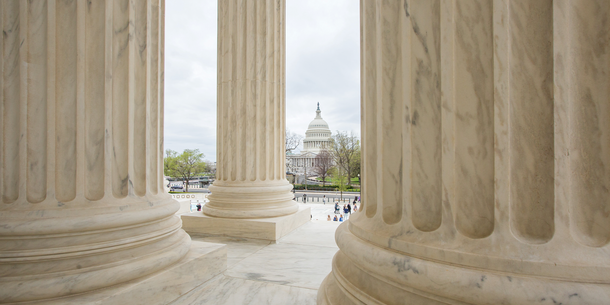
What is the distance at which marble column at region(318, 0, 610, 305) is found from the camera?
237 inches

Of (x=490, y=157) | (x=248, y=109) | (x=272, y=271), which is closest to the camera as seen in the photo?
(x=490, y=157)

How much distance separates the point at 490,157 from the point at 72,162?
1314 centimetres

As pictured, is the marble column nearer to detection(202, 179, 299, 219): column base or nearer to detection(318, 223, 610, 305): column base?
detection(318, 223, 610, 305): column base

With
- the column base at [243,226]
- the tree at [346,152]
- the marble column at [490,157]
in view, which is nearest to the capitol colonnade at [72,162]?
the marble column at [490,157]

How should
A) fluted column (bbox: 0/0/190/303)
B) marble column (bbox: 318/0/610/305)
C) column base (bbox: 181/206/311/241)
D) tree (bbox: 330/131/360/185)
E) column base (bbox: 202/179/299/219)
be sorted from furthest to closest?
tree (bbox: 330/131/360/185) → column base (bbox: 202/179/299/219) → column base (bbox: 181/206/311/241) → fluted column (bbox: 0/0/190/303) → marble column (bbox: 318/0/610/305)

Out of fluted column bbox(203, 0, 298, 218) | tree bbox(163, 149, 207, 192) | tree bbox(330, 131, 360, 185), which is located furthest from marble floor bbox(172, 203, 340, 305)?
tree bbox(163, 149, 207, 192)

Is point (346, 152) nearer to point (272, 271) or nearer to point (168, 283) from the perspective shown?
point (272, 271)

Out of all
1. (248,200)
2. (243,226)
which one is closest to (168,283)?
(243,226)

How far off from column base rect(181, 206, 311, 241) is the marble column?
16.0 metres

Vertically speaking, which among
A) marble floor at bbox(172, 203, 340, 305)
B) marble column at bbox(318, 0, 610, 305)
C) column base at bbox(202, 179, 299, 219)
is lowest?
marble floor at bbox(172, 203, 340, 305)

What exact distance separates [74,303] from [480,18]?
1387 cm

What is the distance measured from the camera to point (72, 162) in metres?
11.2

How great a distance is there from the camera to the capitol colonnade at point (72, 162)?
1018cm

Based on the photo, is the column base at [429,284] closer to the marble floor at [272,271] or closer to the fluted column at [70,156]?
the marble floor at [272,271]
